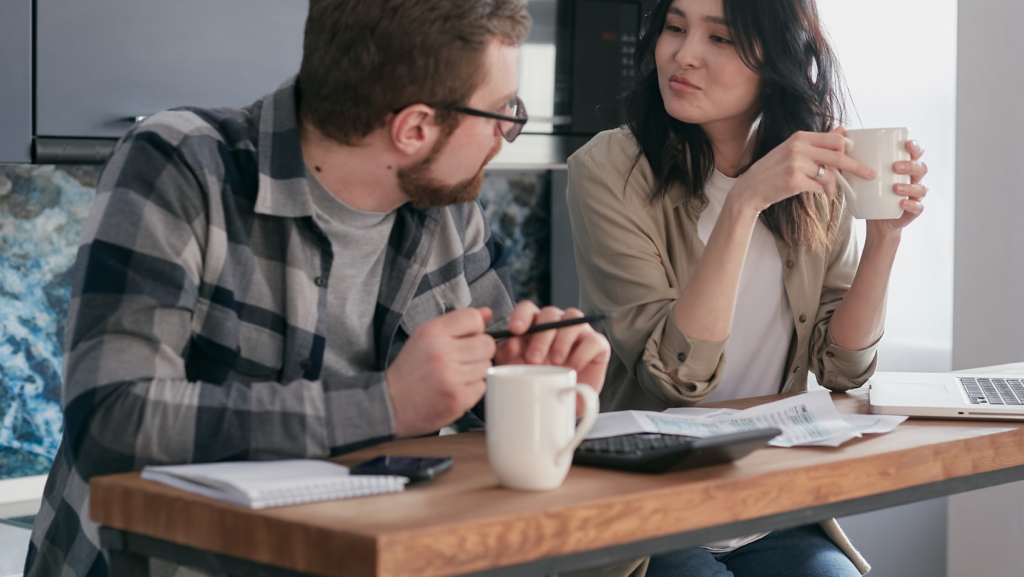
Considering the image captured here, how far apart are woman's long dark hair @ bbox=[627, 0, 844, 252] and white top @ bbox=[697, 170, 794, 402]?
0.26 feet

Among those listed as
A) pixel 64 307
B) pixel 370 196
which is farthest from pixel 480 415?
pixel 64 307

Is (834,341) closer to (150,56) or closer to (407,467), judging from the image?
(407,467)

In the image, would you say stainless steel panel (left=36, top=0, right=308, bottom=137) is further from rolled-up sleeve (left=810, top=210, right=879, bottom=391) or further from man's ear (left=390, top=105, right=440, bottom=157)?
rolled-up sleeve (left=810, top=210, right=879, bottom=391)

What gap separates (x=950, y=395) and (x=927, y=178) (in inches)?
57.5

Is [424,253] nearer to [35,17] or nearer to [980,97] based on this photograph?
[35,17]

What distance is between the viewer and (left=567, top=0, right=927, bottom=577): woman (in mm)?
1464

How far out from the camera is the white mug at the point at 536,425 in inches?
31.1

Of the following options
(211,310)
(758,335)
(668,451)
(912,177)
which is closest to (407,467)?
(668,451)

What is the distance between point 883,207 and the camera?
4.26 feet

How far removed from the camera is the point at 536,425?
0.80 metres

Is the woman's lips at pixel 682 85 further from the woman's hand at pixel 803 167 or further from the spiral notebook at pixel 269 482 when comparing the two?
the spiral notebook at pixel 269 482

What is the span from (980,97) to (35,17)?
7.09 feet

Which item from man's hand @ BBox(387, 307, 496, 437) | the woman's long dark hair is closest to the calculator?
man's hand @ BBox(387, 307, 496, 437)

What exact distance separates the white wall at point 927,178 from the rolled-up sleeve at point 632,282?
113 cm
